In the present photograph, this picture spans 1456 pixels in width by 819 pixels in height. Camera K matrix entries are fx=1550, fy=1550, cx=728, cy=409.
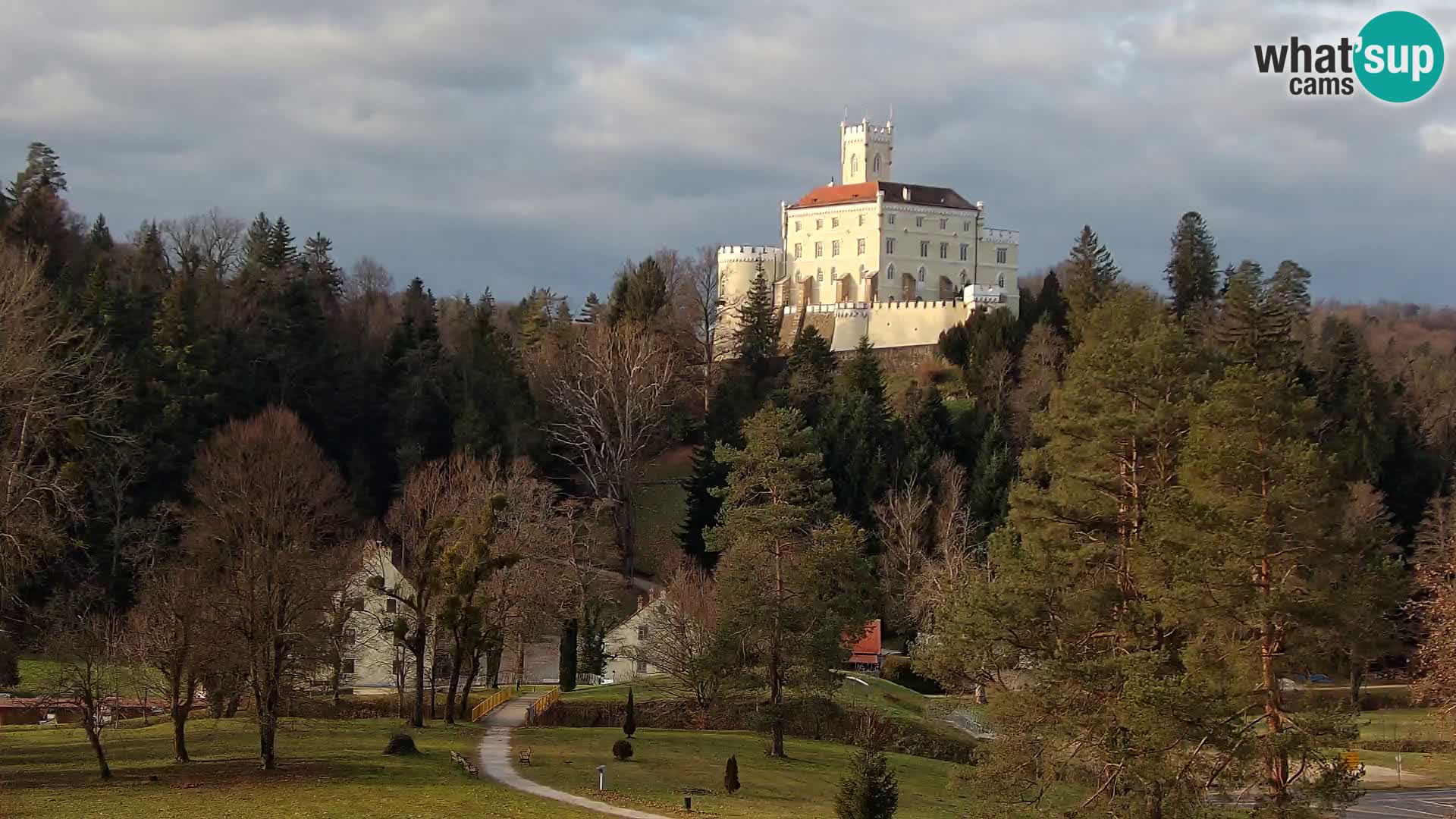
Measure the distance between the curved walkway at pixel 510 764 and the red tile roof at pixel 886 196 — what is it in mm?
74625

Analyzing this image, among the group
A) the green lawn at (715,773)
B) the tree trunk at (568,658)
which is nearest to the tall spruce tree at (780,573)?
the green lawn at (715,773)

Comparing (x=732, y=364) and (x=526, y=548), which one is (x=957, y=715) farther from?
(x=732, y=364)

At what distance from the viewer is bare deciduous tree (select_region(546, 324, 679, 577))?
73.4 metres

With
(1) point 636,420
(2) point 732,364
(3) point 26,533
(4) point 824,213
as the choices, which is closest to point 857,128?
(4) point 824,213

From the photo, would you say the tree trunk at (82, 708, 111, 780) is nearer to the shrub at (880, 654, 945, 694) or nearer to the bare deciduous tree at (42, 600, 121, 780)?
the bare deciduous tree at (42, 600, 121, 780)

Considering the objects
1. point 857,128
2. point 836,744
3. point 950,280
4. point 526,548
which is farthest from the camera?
point 857,128

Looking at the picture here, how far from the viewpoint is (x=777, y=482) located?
44.1m

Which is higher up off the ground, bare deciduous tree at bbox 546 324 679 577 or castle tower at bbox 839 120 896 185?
castle tower at bbox 839 120 896 185

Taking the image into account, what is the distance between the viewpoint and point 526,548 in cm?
5231

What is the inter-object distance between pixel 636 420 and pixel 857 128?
53.8 m

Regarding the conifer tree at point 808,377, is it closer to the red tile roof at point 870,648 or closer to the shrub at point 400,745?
the red tile roof at point 870,648

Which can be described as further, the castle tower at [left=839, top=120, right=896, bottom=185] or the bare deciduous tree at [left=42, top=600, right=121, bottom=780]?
the castle tower at [left=839, top=120, right=896, bottom=185]

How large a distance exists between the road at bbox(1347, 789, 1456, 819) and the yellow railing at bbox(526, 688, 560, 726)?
22.9 m

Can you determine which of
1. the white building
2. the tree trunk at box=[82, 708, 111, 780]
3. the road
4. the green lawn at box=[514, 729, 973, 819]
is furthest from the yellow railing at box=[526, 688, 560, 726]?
the road
